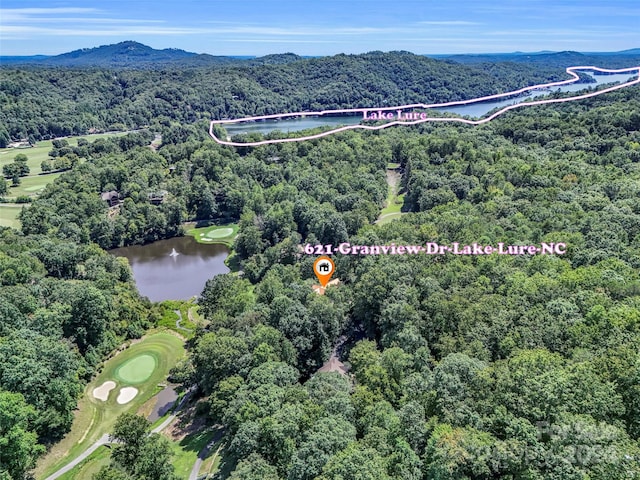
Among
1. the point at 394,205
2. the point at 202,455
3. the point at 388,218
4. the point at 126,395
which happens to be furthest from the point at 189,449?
the point at 394,205

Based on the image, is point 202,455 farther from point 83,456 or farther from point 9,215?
point 9,215

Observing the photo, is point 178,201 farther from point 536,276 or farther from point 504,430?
point 504,430

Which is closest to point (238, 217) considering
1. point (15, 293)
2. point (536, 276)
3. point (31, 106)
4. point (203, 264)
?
point (203, 264)

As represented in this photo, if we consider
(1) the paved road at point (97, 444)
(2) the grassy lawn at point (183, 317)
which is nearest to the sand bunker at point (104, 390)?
(1) the paved road at point (97, 444)

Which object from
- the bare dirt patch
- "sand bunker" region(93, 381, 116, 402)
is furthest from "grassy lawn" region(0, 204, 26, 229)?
the bare dirt patch

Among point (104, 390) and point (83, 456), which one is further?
point (104, 390)

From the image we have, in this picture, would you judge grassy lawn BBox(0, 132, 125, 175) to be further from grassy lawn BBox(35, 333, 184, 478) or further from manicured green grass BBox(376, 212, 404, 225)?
manicured green grass BBox(376, 212, 404, 225)
